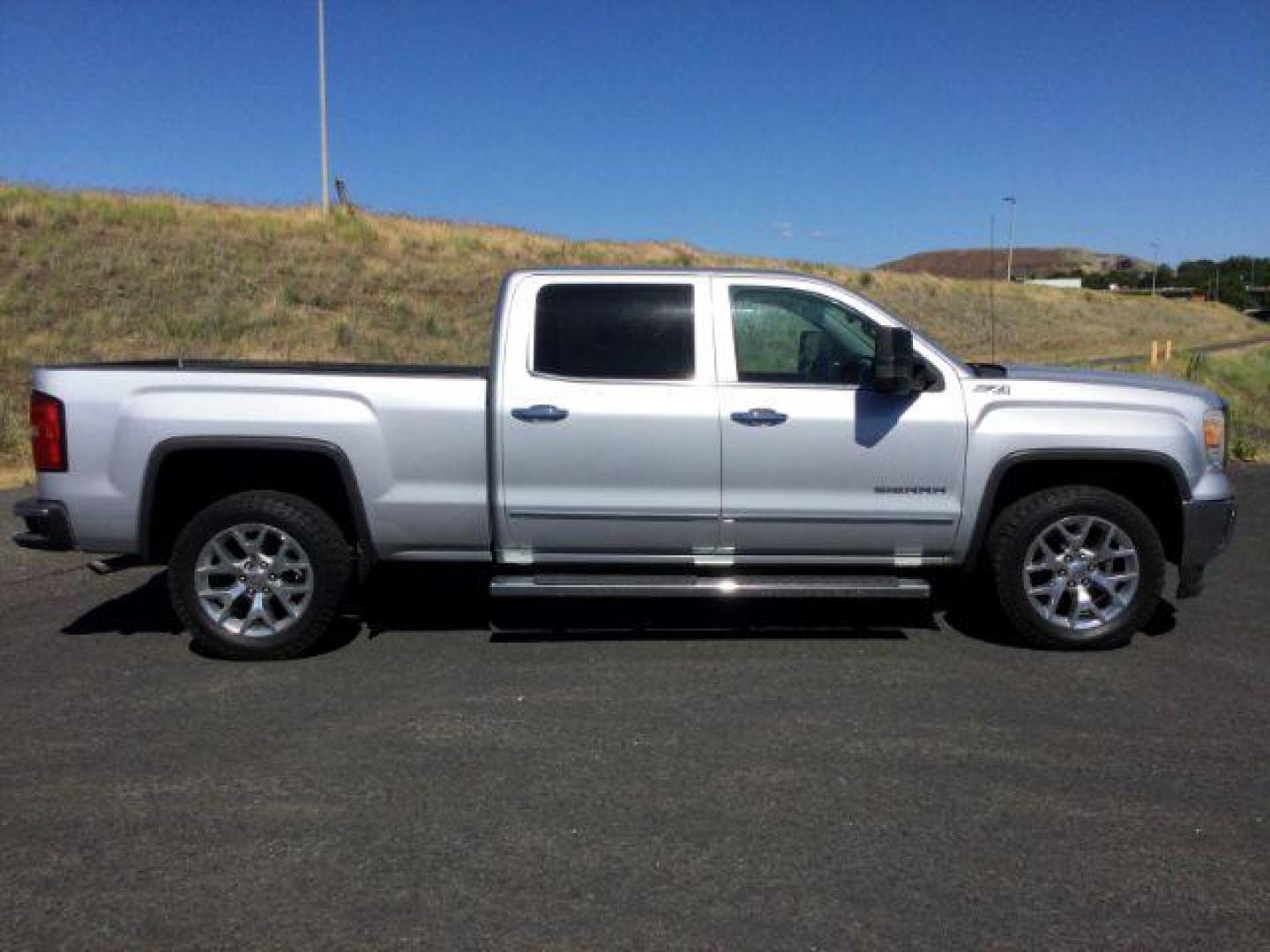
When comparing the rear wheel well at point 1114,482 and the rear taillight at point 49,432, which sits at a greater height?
the rear taillight at point 49,432

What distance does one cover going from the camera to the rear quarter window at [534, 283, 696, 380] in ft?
20.0

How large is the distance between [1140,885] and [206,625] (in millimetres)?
4399

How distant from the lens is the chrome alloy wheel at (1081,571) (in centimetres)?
611

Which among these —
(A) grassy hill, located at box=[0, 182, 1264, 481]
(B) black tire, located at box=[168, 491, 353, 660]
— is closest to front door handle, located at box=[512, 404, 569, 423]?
(B) black tire, located at box=[168, 491, 353, 660]

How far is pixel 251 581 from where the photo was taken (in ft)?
19.8

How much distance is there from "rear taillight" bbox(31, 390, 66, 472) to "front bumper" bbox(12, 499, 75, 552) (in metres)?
0.18

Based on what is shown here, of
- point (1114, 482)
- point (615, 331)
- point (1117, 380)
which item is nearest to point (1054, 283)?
point (1114, 482)

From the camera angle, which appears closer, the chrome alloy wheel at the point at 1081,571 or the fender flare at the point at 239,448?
the fender flare at the point at 239,448

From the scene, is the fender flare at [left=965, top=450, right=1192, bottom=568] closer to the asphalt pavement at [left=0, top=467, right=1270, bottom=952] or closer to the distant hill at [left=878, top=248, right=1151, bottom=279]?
the asphalt pavement at [left=0, top=467, right=1270, bottom=952]

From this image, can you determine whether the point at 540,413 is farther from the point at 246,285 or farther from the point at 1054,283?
the point at 1054,283

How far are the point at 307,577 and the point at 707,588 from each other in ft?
6.64

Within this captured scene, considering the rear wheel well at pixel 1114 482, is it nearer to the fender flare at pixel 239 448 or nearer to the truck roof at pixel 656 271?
the truck roof at pixel 656 271

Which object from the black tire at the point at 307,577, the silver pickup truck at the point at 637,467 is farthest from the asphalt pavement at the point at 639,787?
the silver pickup truck at the point at 637,467

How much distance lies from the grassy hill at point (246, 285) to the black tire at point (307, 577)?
24.7 feet
